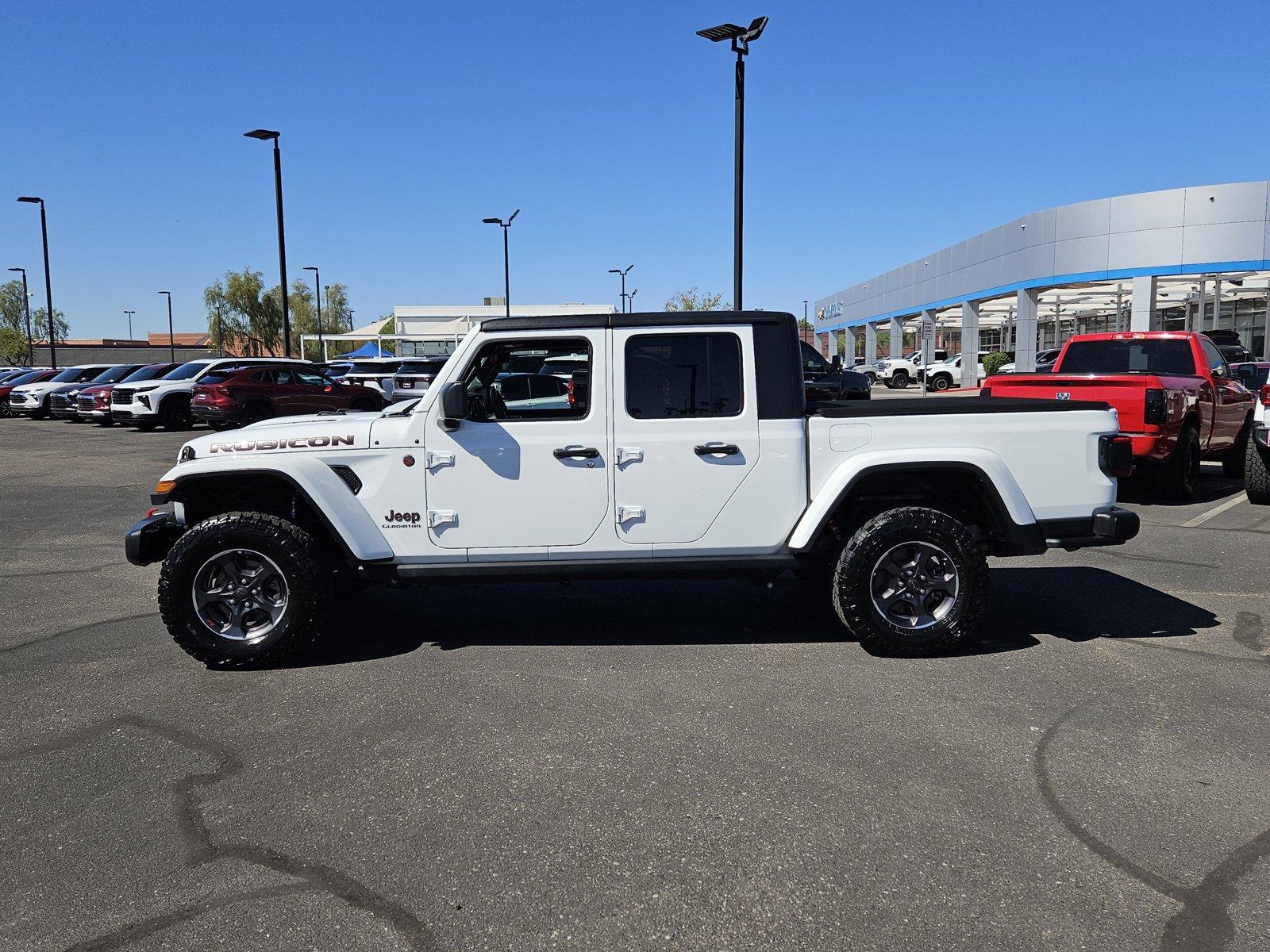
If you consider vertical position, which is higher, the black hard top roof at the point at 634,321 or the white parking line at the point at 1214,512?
the black hard top roof at the point at 634,321

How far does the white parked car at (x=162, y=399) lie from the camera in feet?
72.8

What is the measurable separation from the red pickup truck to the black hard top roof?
404 cm

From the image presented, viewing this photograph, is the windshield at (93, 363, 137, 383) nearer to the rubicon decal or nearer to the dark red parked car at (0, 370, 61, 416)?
the dark red parked car at (0, 370, 61, 416)

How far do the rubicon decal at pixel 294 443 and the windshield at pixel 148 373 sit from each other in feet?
72.5

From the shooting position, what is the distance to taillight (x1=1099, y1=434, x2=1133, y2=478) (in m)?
5.32

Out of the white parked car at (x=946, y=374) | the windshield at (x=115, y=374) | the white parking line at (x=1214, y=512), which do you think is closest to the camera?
the white parking line at (x=1214, y=512)

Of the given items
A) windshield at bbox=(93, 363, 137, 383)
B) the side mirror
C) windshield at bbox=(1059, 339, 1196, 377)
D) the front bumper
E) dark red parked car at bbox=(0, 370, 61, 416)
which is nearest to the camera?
the side mirror

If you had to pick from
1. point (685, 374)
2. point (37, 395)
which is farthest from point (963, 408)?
point (37, 395)

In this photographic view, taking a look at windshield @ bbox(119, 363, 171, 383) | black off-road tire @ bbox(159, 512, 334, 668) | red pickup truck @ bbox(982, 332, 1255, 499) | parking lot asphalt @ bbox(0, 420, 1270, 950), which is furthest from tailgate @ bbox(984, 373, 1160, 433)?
windshield @ bbox(119, 363, 171, 383)

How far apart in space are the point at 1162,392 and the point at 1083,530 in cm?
520

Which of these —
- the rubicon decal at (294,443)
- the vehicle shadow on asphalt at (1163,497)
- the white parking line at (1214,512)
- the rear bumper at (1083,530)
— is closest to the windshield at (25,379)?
the rubicon decal at (294,443)

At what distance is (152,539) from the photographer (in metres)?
5.29

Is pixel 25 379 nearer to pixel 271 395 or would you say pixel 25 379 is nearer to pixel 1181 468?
pixel 271 395

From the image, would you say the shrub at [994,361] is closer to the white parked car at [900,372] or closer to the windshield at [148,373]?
the white parked car at [900,372]
